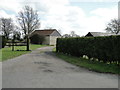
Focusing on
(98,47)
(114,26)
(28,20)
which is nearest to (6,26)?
(28,20)

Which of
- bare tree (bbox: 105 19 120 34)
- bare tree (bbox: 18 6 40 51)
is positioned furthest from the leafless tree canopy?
bare tree (bbox: 105 19 120 34)

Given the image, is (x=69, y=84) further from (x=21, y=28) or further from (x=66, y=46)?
(x=21, y=28)

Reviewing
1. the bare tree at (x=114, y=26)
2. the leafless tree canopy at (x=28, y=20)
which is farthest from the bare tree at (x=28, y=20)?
the bare tree at (x=114, y=26)

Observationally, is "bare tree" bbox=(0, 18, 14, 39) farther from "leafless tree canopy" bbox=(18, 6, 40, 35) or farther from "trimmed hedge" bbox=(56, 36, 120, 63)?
"trimmed hedge" bbox=(56, 36, 120, 63)

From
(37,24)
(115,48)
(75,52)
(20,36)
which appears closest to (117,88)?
(115,48)

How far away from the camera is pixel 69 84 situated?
220 inches

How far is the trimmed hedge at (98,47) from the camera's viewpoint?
9.95m

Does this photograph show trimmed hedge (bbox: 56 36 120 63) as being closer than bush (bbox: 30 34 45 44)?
Yes

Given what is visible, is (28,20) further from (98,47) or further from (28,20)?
(98,47)

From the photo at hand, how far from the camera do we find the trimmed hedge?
995cm

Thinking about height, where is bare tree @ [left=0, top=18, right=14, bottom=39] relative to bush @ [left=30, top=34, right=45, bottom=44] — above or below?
above

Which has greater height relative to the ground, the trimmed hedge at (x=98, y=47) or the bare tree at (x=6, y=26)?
the bare tree at (x=6, y=26)

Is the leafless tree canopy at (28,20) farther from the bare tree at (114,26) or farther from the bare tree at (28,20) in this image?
the bare tree at (114,26)

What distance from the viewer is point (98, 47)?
11.9 meters
